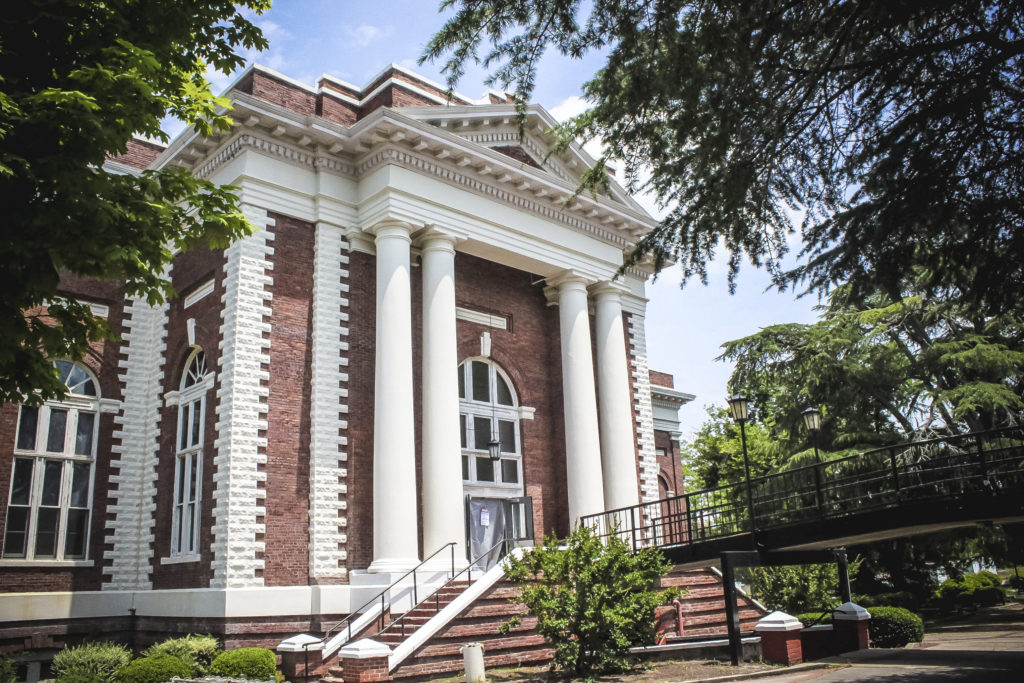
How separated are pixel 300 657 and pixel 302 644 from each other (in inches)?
14.4

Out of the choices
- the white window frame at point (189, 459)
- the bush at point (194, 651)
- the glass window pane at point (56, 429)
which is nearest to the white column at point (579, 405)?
the white window frame at point (189, 459)

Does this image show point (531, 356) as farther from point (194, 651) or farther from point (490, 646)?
point (194, 651)

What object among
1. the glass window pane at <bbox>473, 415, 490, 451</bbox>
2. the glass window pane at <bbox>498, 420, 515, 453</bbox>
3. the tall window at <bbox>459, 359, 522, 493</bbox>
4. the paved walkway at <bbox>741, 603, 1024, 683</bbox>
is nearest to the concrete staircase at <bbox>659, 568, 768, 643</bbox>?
the paved walkway at <bbox>741, 603, 1024, 683</bbox>

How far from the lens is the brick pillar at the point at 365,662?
14200 millimetres

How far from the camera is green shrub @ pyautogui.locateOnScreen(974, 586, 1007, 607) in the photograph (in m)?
35.0

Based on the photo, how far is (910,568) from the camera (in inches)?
1313

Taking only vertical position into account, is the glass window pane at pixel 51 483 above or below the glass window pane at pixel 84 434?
below

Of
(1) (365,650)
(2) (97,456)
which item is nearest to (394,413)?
(1) (365,650)

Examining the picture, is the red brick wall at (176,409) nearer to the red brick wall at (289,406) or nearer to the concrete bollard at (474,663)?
the red brick wall at (289,406)

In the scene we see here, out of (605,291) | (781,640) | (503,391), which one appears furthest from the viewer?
(605,291)

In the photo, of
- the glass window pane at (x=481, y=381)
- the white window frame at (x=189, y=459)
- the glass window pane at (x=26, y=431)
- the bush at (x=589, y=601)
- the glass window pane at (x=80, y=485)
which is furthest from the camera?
the glass window pane at (x=481, y=381)

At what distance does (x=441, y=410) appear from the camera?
2081 centimetres

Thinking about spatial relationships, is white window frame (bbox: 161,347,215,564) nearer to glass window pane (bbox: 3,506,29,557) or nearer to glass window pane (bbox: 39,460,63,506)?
glass window pane (bbox: 39,460,63,506)

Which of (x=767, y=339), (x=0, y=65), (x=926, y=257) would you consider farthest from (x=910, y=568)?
(x=0, y=65)
